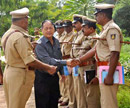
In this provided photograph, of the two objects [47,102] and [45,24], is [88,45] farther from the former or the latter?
[47,102]

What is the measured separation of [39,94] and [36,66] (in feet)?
2.73

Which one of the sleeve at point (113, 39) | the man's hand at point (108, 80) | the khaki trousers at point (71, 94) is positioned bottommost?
the khaki trousers at point (71, 94)

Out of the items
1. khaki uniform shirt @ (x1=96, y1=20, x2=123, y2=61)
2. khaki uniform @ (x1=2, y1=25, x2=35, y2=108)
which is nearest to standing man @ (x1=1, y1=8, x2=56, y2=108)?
khaki uniform @ (x1=2, y1=25, x2=35, y2=108)

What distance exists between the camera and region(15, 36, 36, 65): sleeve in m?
3.28

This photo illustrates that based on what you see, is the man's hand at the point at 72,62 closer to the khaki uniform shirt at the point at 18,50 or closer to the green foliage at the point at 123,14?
the khaki uniform shirt at the point at 18,50

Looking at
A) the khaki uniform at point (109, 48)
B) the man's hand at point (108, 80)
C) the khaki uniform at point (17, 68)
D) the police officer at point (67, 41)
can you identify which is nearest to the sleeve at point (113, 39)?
the khaki uniform at point (109, 48)

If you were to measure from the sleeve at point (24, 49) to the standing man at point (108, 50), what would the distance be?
1.09m

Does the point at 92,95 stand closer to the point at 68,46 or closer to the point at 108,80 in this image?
the point at 108,80

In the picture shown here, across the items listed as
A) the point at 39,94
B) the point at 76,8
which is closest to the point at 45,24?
the point at 39,94

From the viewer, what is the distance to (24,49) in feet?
10.8

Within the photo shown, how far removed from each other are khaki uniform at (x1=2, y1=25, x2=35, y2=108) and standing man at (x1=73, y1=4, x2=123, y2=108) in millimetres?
1102

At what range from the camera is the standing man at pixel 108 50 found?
3.21m

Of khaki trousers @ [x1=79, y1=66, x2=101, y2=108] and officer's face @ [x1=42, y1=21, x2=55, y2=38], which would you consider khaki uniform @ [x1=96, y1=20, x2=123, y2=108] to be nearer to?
officer's face @ [x1=42, y1=21, x2=55, y2=38]

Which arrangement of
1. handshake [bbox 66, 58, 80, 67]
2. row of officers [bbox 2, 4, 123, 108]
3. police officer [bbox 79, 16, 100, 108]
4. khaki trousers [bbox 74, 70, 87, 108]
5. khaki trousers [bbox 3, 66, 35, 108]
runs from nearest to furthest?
row of officers [bbox 2, 4, 123, 108], khaki trousers [bbox 3, 66, 35, 108], handshake [bbox 66, 58, 80, 67], police officer [bbox 79, 16, 100, 108], khaki trousers [bbox 74, 70, 87, 108]
